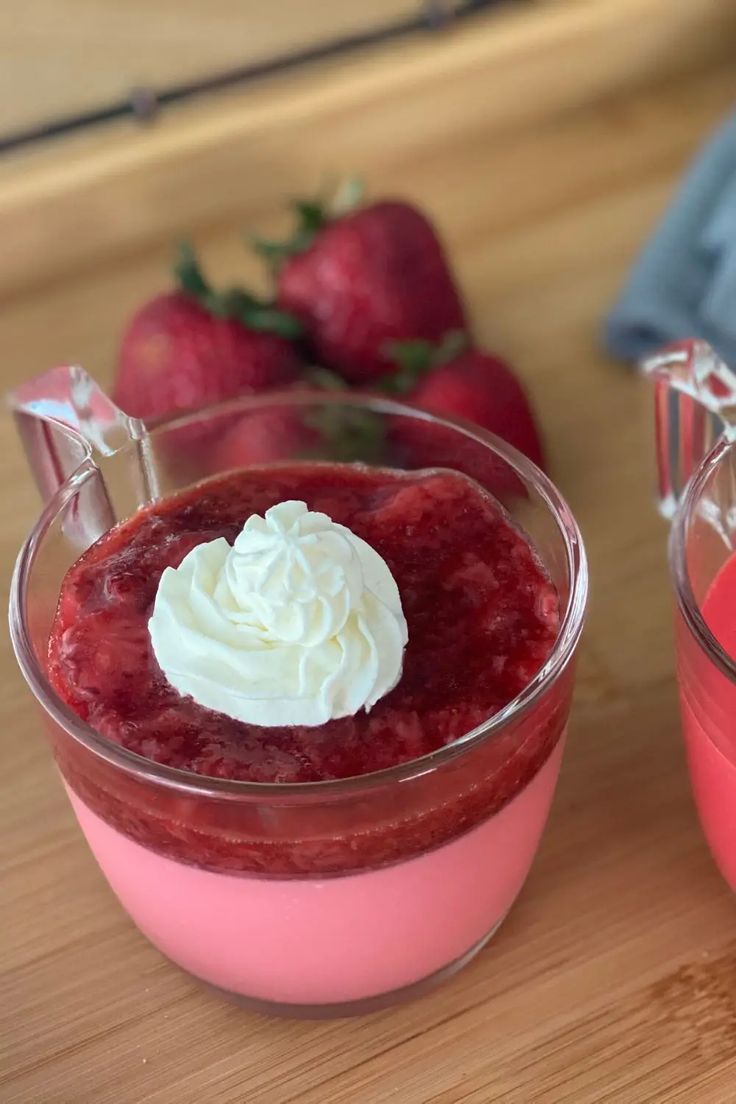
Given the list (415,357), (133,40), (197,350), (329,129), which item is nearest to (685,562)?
(415,357)

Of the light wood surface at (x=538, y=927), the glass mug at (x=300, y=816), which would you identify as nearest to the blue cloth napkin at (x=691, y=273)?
the light wood surface at (x=538, y=927)

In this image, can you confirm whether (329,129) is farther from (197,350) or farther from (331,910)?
(331,910)

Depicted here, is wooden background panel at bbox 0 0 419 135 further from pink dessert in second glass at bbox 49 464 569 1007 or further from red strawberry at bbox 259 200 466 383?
pink dessert in second glass at bbox 49 464 569 1007

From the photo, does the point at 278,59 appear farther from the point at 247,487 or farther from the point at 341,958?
the point at 341,958

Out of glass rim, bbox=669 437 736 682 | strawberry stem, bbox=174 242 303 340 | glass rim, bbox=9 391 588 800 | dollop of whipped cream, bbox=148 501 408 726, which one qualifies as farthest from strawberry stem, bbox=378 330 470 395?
dollop of whipped cream, bbox=148 501 408 726

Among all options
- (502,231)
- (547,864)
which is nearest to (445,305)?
(502,231)
